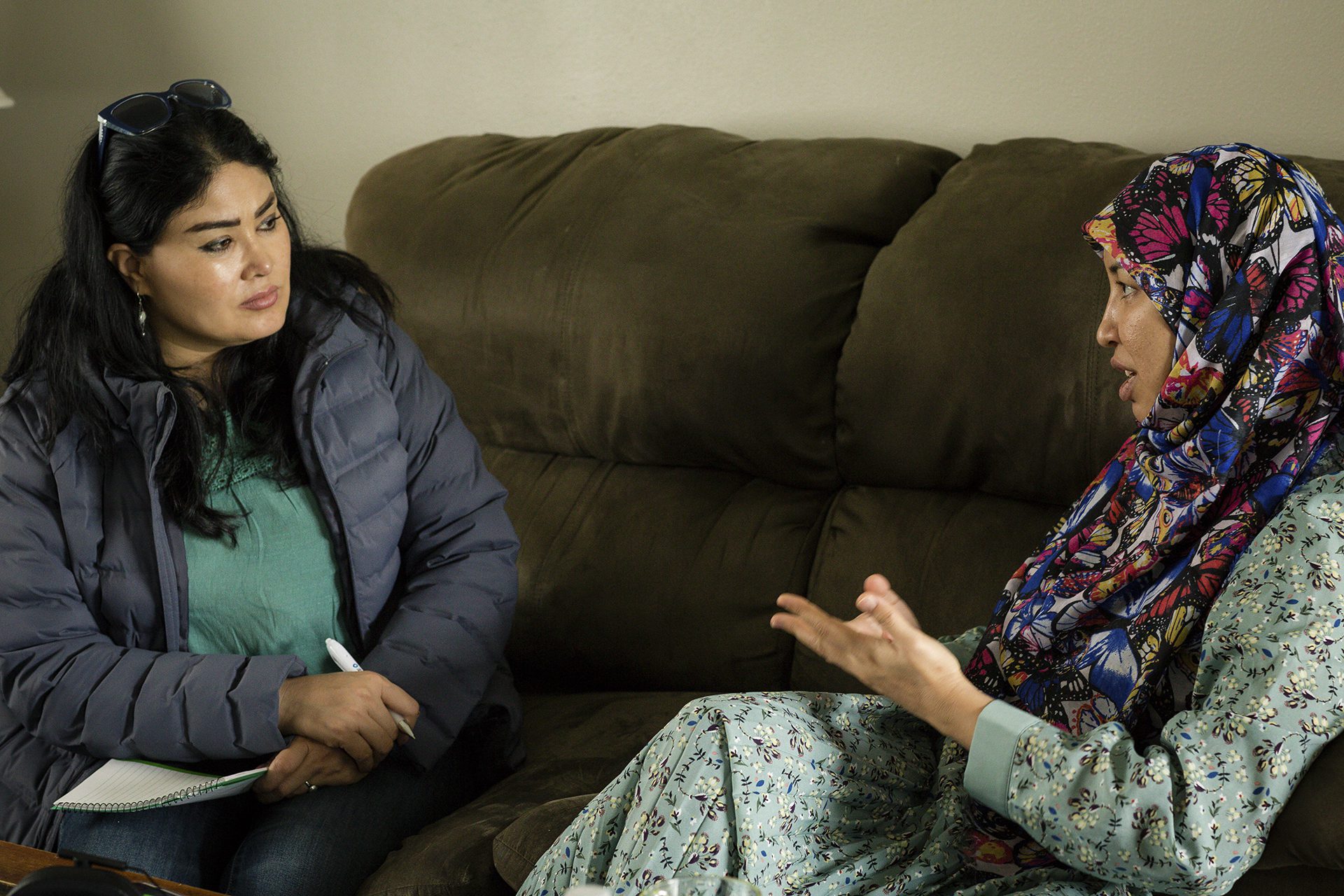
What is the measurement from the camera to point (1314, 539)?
1056 millimetres

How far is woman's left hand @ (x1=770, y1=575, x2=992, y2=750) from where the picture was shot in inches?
44.9

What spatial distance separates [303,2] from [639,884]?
2.24 m

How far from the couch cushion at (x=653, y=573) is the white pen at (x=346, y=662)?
454mm

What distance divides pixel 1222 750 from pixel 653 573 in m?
1.01

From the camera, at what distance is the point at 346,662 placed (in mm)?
1522

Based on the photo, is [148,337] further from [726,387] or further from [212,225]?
[726,387]

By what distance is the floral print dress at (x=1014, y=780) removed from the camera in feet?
3.31

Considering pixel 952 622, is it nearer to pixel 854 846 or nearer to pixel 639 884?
pixel 854 846

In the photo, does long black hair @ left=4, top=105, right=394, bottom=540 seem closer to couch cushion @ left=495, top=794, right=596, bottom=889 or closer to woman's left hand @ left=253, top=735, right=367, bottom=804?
woman's left hand @ left=253, top=735, right=367, bottom=804

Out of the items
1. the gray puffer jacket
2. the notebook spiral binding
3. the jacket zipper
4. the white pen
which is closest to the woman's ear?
the gray puffer jacket

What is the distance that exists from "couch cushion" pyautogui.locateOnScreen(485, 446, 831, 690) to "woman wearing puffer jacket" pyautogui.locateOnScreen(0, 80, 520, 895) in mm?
301

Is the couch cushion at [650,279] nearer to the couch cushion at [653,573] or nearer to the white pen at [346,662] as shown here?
the couch cushion at [653,573]

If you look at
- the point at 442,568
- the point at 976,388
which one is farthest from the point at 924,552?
the point at 442,568

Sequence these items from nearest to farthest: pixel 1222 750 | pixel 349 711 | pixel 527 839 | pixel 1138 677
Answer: pixel 1222 750 < pixel 1138 677 < pixel 527 839 < pixel 349 711
